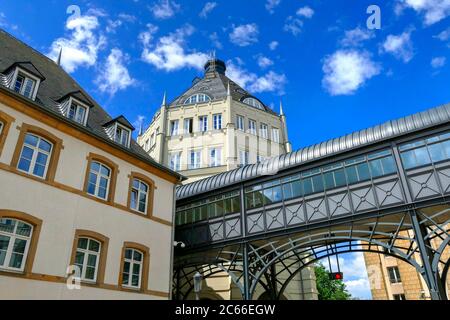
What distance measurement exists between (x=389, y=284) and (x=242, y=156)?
60.7 feet

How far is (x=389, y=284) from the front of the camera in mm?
32938

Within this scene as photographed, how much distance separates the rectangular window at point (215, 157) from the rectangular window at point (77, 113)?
575 inches

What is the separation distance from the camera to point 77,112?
1502 centimetres

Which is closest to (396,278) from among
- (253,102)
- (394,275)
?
(394,275)

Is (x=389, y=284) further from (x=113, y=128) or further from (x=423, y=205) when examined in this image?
(x=113, y=128)

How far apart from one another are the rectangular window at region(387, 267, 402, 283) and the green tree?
56.6ft

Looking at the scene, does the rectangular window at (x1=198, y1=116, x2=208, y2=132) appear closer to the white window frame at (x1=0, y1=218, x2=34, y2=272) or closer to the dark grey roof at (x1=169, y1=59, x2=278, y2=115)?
the dark grey roof at (x1=169, y1=59, x2=278, y2=115)

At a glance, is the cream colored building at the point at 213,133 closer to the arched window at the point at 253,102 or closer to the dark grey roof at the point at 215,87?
the arched window at the point at 253,102

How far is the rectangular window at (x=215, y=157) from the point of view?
94.5 feet

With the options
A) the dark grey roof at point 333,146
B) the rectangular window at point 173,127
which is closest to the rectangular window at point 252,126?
the rectangular window at point 173,127

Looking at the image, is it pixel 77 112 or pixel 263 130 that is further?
pixel 263 130

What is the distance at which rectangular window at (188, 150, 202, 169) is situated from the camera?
2919 centimetres

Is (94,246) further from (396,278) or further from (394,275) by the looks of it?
(394,275)

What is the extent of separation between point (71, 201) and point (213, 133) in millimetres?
17949
